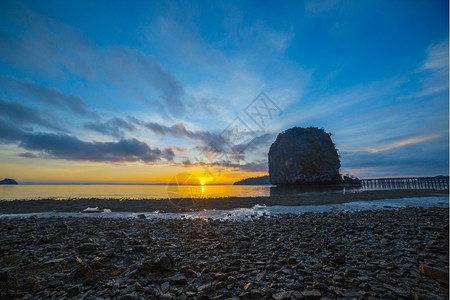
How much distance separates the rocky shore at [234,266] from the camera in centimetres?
386

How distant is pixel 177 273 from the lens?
4703mm

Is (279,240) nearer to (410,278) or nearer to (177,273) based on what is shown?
(410,278)

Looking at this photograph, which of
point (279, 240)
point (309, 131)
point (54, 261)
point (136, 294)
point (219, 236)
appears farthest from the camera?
point (309, 131)

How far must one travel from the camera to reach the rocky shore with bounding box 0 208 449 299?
386 centimetres

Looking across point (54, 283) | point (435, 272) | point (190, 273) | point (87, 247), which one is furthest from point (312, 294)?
point (87, 247)

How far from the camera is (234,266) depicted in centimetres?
510

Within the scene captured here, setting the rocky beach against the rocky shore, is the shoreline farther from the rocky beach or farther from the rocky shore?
the rocky shore

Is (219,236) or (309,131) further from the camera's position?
(309,131)

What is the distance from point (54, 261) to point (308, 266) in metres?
7.23

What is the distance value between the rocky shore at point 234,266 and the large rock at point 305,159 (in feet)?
330

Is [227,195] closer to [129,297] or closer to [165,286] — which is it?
[165,286]

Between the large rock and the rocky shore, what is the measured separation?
3965 inches

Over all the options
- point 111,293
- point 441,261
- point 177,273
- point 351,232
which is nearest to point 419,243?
point 441,261

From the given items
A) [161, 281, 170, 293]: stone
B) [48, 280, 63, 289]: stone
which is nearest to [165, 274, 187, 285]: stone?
[161, 281, 170, 293]: stone
